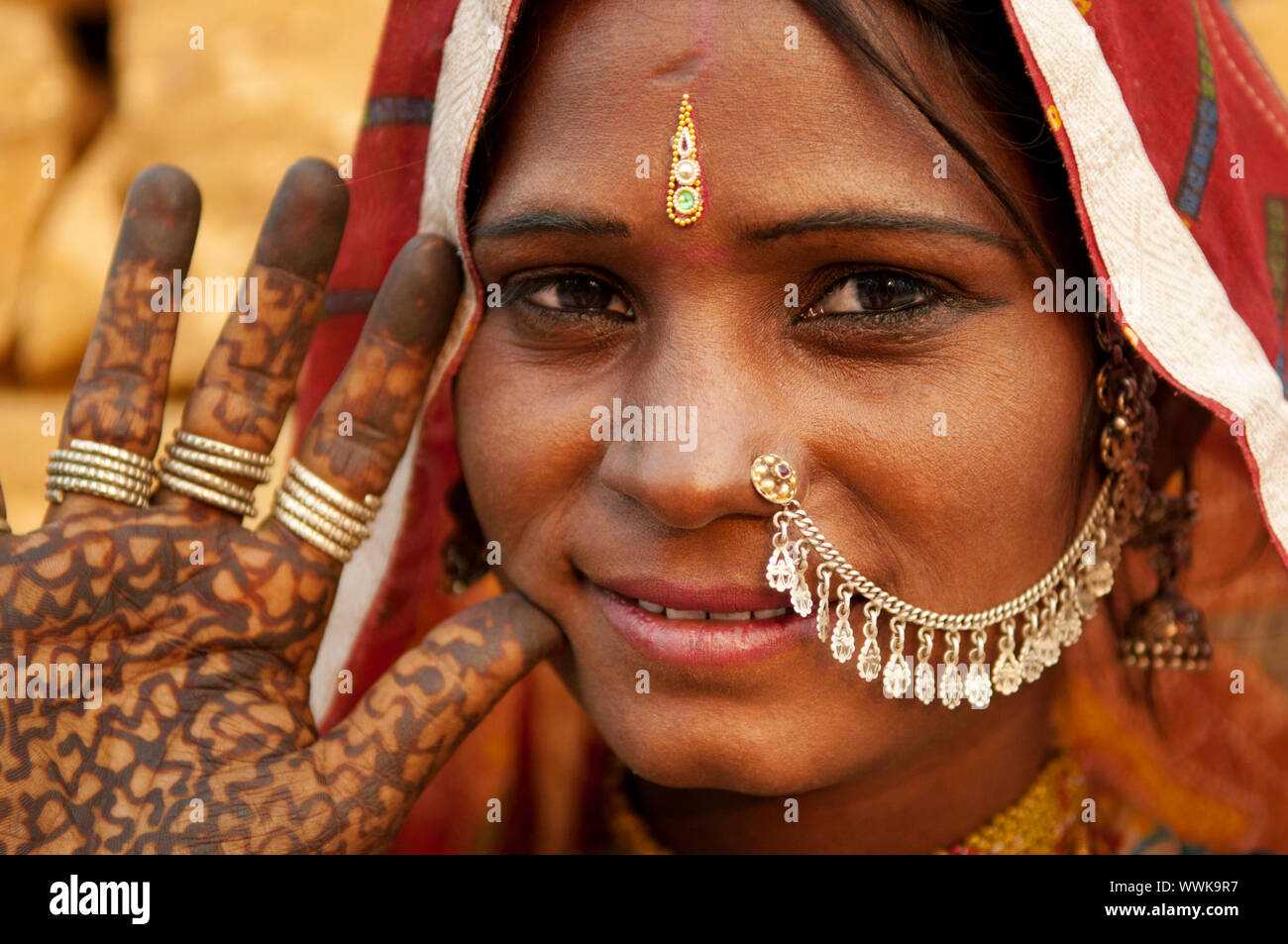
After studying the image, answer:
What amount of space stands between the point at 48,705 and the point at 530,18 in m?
0.90

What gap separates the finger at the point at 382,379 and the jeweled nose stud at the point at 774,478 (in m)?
0.46

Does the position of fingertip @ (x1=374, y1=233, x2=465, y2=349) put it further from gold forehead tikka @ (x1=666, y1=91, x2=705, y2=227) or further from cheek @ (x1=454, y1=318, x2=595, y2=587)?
gold forehead tikka @ (x1=666, y1=91, x2=705, y2=227)

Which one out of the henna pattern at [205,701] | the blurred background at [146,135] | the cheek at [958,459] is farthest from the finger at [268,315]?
the blurred background at [146,135]

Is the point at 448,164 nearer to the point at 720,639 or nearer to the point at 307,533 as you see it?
the point at 307,533

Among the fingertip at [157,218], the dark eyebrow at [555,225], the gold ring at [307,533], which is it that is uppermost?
the fingertip at [157,218]

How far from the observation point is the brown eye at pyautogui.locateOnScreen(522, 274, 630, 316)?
1466 mm

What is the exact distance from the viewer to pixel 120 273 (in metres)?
1.46

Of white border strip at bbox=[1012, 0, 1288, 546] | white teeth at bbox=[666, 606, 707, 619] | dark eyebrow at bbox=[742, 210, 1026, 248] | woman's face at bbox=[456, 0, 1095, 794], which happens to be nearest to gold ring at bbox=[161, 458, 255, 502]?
woman's face at bbox=[456, 0, 1095, 794]

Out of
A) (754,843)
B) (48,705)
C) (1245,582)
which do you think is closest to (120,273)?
(48,705)

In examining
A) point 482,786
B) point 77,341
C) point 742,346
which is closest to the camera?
point 742,346

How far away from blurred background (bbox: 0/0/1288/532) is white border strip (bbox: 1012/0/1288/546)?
1706 millimetres

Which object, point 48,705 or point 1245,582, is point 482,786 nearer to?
point 48,705

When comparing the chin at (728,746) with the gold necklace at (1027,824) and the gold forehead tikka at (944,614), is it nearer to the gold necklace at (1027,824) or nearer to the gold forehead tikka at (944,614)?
the gold forehead tikka at (944,614)

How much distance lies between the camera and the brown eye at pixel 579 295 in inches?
57.7
